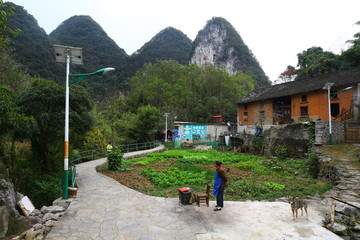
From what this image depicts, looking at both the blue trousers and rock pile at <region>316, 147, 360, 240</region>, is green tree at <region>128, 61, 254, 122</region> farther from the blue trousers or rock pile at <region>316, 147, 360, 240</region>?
the blue trousers

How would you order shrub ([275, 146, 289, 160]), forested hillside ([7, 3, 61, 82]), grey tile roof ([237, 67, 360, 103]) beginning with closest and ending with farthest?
shrub ([275, 146, 289, 160]) → grey tile roof ([237, 67, 360, 103]) → forested hillside ([7, 3, 61, 82])

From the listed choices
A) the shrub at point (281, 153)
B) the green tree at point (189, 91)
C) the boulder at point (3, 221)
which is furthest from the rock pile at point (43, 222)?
the green tree at point (189, 91)

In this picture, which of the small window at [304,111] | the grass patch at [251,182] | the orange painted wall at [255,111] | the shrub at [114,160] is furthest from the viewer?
the orange painted wall at [255,111]

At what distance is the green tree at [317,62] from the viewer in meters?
33.8

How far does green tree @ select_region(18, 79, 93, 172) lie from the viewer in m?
A: 9.51

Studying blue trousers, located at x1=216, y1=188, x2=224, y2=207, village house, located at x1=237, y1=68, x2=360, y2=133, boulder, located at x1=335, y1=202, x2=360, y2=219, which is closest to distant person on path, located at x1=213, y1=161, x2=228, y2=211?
blue trousers, located at x1=216, y1=188, x2=224, y2=207

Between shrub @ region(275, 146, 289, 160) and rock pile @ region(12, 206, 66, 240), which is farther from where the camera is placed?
shrub @ region(275, 146, 289, 160)

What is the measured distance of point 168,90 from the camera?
139ft

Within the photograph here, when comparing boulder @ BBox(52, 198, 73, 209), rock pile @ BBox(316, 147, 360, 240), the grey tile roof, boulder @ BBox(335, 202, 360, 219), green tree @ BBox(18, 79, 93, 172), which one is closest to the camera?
rock pile @ BBox(316, 147, 360, 240)

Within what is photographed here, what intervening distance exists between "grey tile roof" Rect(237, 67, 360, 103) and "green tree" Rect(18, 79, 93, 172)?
986 inches

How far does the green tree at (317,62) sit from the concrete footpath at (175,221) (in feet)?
115

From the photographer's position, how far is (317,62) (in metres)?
35.8

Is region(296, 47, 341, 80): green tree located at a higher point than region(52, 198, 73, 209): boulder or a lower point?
higher

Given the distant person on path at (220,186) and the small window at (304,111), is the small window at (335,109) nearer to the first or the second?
the small window at (304,111)
